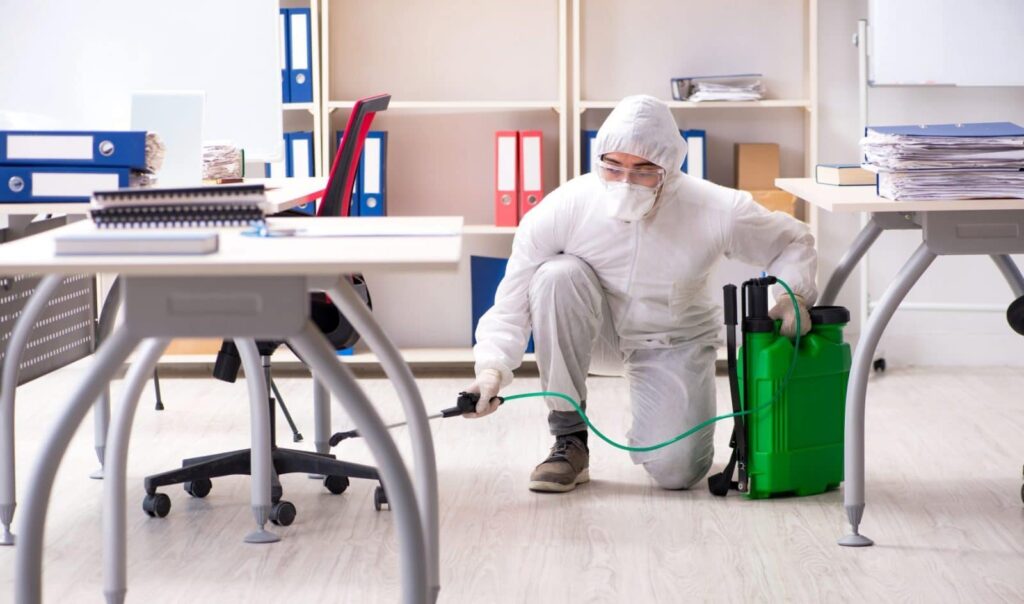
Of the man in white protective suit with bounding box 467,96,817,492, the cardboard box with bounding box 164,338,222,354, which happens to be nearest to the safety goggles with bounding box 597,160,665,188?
the man in white protective suit with bounding box 467,96,817,492

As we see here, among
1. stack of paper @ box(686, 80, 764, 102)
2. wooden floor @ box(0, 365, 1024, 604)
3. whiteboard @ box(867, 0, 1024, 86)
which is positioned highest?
whiteboard @ box(867, 0, 1024, 86)

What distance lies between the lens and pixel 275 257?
1.29 m

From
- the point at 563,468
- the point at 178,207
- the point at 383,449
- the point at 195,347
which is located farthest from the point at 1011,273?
the point at 195,347

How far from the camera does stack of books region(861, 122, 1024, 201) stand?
84.4 inches

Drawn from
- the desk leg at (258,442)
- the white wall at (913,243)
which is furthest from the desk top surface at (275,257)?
the white wall at (913,243)

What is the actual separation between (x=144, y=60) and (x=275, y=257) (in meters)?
2.96

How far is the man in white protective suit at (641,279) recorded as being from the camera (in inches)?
102

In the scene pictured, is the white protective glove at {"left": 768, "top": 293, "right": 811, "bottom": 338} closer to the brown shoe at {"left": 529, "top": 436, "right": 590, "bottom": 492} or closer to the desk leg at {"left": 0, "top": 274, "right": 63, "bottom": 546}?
the brown shoe at {"left": 529, "top": 436, "right": 590, "bottom": 492}

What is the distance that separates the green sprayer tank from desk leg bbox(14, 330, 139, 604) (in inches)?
57.8

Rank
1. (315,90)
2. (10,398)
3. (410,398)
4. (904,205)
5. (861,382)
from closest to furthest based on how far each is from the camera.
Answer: (410,398) < (904,205) < (861,382) < (10,398) < (315,90)

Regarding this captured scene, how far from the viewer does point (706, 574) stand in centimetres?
215

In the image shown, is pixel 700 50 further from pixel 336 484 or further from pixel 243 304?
pixel 243 304

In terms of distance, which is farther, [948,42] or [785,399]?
[948,42]

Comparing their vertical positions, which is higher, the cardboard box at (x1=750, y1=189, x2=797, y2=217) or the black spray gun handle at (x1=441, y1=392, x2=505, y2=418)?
the cardboard box at (x1=750, y1=189, x2=797, y2=217)
